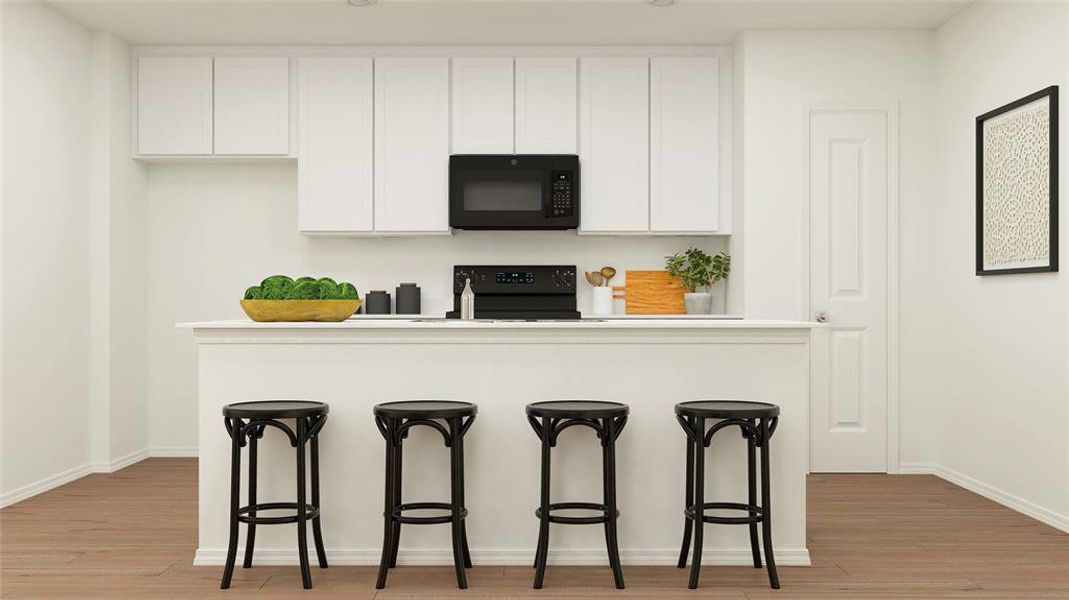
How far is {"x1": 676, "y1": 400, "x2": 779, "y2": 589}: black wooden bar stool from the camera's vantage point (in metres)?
3.18

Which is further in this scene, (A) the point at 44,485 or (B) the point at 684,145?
(B) the point at 684,145

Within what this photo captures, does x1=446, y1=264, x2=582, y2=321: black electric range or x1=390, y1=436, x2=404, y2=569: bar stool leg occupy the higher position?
x1=446, y1=264, x2=582, y2=321: black electric range

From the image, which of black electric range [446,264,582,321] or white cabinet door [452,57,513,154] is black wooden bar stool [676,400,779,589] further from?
white cabinet door [452,57,513,154]

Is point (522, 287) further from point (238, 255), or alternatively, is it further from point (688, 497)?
point (688, 497)

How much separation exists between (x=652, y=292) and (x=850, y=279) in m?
1.20

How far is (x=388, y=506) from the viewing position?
10.6 ft

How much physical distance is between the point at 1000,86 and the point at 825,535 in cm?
240

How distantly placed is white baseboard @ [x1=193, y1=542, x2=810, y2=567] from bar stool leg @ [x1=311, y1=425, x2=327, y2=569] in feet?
0.21

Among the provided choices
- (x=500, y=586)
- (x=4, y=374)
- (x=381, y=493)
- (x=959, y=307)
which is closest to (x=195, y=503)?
(x=4, y=374)

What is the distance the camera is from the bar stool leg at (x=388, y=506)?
126 inches

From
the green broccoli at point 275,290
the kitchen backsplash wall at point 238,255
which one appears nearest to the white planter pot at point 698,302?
the kitchen backsplash wall at point 238,255

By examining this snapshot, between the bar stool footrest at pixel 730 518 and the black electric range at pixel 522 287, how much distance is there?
8.23ft

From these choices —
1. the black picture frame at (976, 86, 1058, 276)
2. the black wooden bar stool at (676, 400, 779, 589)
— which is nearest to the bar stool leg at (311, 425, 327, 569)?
the black wooden bar stool at (676, 400, 779, 589)

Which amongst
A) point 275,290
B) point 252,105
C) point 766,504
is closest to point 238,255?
point 252,105
